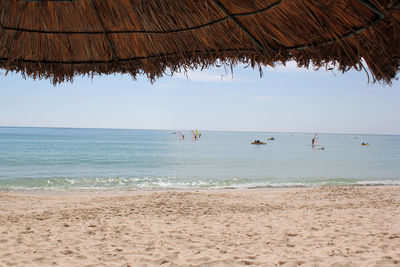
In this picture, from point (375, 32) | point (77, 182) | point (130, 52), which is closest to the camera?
point (375, 32)

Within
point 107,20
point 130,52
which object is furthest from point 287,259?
point 107,20

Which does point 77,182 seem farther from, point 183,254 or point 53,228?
point 183,254

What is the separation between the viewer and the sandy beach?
3.35 metres

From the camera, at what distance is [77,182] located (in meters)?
12.6

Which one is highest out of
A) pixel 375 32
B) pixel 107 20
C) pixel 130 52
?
pixel 107 20

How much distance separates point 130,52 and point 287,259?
2.69 meters

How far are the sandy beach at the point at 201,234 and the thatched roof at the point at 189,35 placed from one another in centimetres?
222

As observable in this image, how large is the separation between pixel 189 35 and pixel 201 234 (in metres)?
3.36

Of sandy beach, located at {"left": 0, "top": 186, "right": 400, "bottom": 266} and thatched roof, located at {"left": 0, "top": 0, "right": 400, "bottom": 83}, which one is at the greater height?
thatched roof, located at {"left": 0, "top": 0, "right": 400, "bottom": 83}

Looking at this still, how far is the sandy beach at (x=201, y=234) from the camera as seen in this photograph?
3352mm

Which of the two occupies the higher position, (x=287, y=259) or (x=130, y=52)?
(x=130, y=52)

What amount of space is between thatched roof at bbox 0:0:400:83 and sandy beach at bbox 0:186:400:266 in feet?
7.30

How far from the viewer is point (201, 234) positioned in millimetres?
4410

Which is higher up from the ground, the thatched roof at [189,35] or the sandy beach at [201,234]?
the thatched roof at [189,35]
